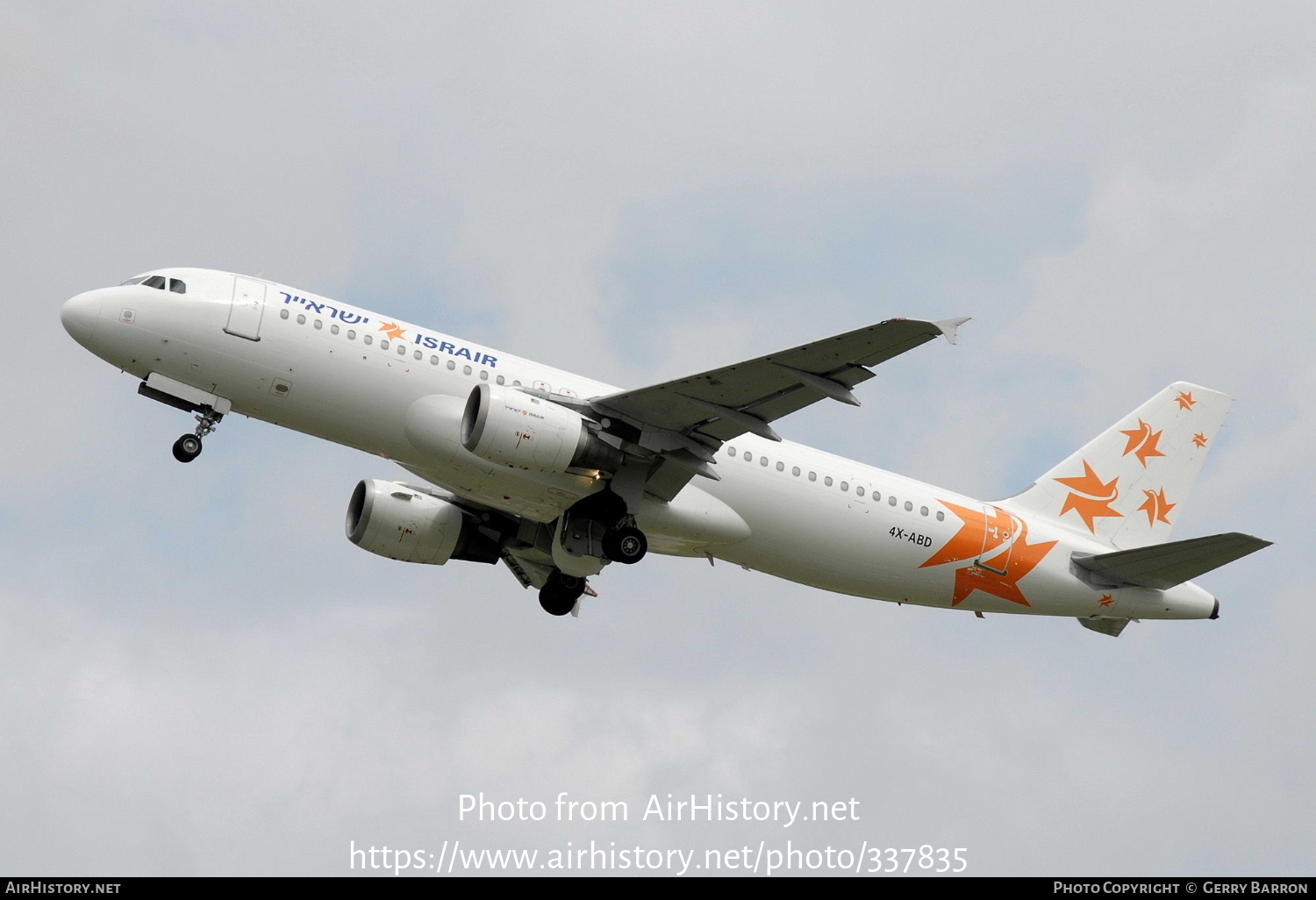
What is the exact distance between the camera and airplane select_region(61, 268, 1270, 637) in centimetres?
3127

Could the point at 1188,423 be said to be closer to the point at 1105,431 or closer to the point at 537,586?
the point at 1105,431

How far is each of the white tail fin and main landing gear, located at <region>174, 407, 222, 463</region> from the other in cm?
1967

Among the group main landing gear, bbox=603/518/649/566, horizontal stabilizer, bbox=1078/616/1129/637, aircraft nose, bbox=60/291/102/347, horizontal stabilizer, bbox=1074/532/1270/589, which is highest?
aircraft nose, bbox=60/291/102/347

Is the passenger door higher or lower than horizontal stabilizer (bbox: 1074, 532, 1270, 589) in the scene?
higher

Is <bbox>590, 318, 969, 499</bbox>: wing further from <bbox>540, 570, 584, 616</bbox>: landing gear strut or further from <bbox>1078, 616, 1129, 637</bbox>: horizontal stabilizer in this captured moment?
<bbox>1078, 616, 1129, 637</bbox>: horizontal stabilizer

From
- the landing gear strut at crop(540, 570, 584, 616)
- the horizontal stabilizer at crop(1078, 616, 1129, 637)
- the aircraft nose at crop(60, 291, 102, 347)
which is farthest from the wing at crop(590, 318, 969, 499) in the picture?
the horizontal stabilizer at crop(1078, 616, 1129, 637)

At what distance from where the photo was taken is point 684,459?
107 feet

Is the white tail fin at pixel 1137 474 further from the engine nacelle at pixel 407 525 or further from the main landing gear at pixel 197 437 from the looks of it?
the main landing gear at pixel 197 437

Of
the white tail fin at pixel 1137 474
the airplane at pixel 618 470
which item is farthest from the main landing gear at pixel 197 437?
the white tail fin at pixel 1137 474

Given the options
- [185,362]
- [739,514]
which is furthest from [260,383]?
[739,514]

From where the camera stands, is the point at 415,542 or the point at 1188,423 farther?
the point at 1188,423

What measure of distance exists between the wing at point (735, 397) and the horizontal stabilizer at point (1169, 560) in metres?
10.2

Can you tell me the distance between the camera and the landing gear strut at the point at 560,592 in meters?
38.8

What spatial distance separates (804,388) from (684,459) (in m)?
3.54
